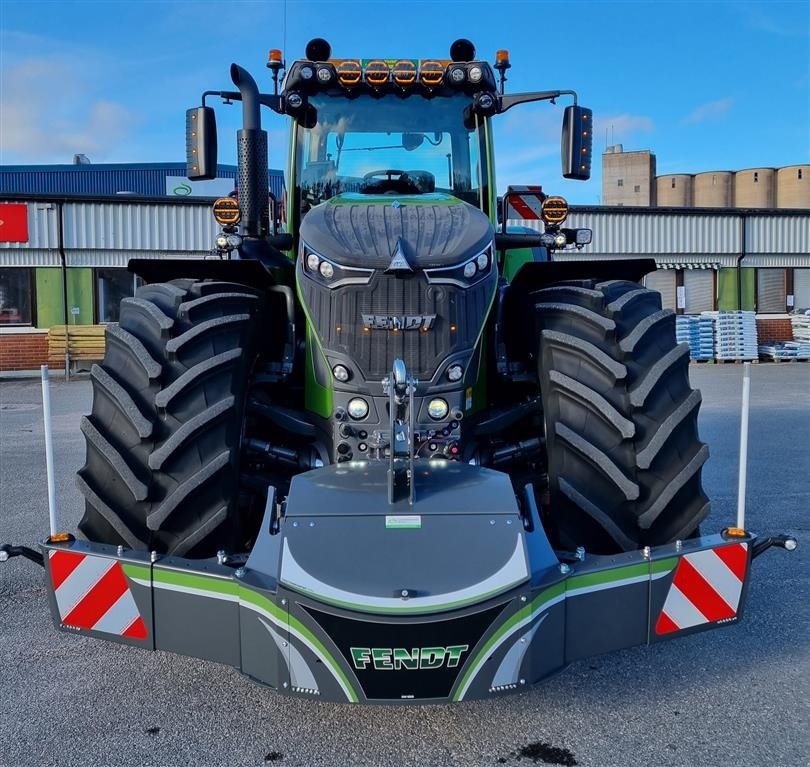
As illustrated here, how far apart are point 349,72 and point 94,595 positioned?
9.78 feet

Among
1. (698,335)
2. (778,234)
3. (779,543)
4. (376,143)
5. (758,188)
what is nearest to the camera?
(779,543)

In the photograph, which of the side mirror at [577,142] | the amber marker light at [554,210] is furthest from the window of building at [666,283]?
the side mirror at [577,142]

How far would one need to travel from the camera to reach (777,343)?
69.8 ft

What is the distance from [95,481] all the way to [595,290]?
2417mm

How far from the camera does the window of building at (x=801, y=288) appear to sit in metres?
22.4

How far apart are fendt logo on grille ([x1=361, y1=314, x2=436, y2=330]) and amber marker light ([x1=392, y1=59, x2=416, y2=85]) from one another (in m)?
1.66

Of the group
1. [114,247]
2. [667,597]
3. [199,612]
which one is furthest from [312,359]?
[114,247]

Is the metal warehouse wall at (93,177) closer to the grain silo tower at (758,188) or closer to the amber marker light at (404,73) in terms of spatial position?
the grain silo tower at (758,188)

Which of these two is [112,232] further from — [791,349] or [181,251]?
[791,349]

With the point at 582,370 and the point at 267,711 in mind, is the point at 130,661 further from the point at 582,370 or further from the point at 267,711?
the point at 582,370

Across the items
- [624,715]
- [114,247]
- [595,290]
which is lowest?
[624,715]

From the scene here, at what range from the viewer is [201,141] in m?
4.23

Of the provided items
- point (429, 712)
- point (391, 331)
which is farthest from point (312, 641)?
point (391, 331)

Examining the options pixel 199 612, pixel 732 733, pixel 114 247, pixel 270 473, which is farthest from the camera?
pixel 114 247
